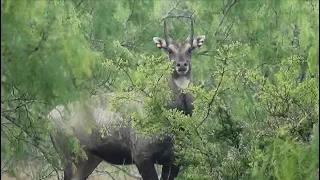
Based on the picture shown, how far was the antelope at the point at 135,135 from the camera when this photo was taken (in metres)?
11.3

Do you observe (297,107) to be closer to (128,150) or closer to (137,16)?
(128,150)

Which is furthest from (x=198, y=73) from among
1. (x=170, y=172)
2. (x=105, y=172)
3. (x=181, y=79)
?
(x=170, y=172)

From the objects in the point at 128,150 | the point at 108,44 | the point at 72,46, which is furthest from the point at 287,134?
the point at 108,44

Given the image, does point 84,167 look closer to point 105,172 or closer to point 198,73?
point 105,172

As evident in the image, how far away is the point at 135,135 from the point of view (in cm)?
1150

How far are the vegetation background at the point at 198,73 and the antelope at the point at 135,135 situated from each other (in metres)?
0.39

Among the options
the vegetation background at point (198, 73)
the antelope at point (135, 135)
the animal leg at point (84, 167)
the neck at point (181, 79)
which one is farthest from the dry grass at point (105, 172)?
the neck at point (181, 79)

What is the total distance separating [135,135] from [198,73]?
2823 millimetres

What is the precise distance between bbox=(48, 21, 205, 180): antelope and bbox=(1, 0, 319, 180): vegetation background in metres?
0.39

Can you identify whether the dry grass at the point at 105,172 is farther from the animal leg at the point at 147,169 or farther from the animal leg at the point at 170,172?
the animal leg at the point at 170,172

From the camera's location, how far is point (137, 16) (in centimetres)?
1409

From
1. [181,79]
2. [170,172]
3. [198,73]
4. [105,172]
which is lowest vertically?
[170,172]

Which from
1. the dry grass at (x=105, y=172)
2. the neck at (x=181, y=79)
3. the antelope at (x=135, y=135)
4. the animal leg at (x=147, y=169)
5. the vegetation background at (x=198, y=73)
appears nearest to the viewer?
the vegetation background at (x=198, y=73)

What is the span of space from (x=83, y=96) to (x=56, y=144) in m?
4.33
